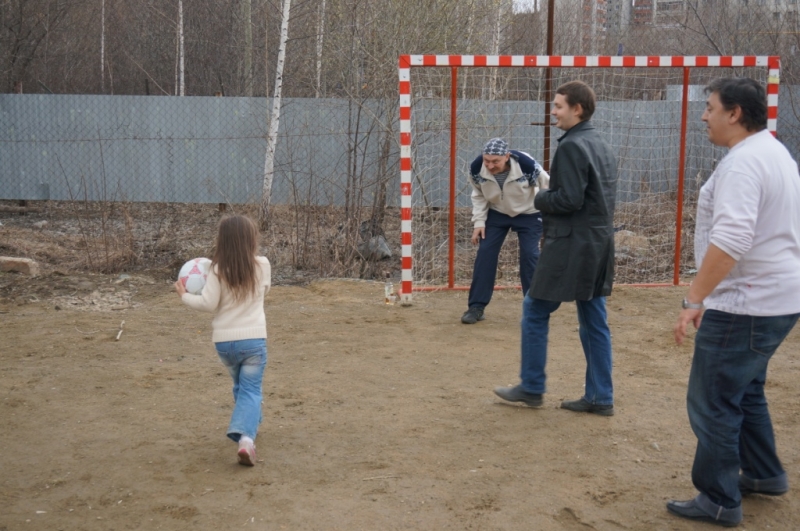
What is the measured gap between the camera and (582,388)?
18.3ft

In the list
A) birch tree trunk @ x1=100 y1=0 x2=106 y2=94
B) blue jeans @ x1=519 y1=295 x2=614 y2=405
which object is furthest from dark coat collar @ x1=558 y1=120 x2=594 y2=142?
birch tree trunk @ x1=100 y1=0 x2=106 y2=94

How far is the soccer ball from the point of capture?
4.06 m

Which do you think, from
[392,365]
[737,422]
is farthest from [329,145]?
[737,422]

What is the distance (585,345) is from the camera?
16.1 ft

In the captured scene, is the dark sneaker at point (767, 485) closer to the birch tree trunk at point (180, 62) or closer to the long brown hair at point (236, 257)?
the long brown hair at point (236, 257)

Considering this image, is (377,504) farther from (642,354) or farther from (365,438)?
(642,354)

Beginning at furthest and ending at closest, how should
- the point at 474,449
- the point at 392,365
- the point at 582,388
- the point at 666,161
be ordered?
the point at 666,161 → the point at 392,365 → the point at 582,388 → the point at 474,449

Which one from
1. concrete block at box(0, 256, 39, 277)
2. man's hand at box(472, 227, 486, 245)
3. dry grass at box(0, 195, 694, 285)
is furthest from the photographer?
dry grass at box(0, 195, 694, 285)

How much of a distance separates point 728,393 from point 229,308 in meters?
2.32

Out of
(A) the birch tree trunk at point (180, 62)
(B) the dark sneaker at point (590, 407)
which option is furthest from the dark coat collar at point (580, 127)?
(A) the birch tree trunk at point (180, 62)

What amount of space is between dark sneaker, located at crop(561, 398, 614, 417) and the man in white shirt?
4.65 ft

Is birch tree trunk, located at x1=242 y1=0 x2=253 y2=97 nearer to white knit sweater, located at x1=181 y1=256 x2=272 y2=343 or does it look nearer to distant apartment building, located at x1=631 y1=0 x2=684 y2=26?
distant apartment building, located at x1=631 y1=0 x2=684 y2=26

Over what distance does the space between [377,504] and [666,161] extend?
30.4 feet

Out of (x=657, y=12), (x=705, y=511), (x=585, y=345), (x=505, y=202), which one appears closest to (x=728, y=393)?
(x=705, y=511)
